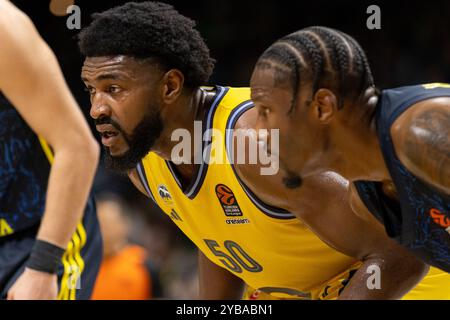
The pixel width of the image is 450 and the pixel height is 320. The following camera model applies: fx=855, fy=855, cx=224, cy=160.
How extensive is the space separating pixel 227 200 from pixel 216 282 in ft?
2.32

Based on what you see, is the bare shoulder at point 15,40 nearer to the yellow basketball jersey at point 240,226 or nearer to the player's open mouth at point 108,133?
the player's open mouth at point 108,133

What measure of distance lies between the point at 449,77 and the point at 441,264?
4.65 metres

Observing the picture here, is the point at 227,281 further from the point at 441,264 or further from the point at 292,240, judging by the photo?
the point at 441,264

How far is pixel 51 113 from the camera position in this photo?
2.57 m

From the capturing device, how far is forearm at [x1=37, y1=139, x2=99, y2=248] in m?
2.56

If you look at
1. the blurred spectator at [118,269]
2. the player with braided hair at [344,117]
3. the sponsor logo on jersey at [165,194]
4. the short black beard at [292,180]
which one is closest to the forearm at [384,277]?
the player with braided hair at [344,117]

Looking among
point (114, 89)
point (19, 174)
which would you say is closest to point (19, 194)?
point (19, 174)

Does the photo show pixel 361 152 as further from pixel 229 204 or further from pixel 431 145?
pixel 229 204

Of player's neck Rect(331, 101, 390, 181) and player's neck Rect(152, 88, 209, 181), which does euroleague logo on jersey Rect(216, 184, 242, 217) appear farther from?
player's neck Rect(331, 101, 390, 181)

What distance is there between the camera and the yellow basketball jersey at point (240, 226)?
2971 mm

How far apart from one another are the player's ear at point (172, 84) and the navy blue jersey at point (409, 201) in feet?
2.43

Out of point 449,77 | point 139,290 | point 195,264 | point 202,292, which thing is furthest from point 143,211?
point 202,292

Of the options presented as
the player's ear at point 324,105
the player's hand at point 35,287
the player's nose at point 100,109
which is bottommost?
the player's hand at point 35,287

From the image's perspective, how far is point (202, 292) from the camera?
3.68m
